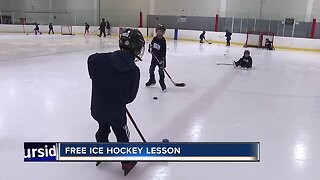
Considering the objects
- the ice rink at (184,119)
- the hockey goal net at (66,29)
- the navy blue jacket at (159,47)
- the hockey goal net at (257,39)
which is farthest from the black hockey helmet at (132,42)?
the hockey goal net at (66,29)

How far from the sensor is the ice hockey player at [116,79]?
2.15m

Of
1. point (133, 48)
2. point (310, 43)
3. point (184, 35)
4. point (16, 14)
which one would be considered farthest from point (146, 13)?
point (133, 48)

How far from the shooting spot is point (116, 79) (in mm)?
2164

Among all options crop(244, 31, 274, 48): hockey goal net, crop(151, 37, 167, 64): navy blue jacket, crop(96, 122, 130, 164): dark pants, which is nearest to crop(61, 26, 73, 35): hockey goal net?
crop(244, 31, 274, 48): hockey goal net

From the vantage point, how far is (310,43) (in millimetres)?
15617
